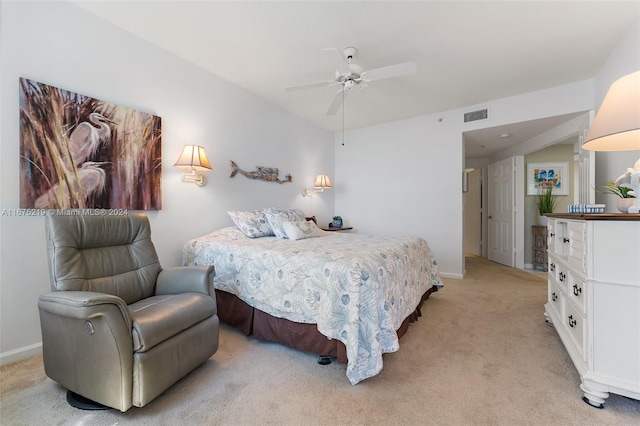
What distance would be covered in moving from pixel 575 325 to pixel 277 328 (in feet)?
6.64

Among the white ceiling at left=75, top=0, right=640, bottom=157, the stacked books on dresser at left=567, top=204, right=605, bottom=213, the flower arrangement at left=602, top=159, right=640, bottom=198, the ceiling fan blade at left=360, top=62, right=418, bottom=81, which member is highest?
the white ceiling at left=75, top=0, right=640, bottom=157

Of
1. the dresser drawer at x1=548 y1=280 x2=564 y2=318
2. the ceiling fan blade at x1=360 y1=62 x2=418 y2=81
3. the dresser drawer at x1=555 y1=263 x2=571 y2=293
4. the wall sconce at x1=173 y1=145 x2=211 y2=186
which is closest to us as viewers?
the dresser drawer at x1=555 y1=263 x2=571 y2=293

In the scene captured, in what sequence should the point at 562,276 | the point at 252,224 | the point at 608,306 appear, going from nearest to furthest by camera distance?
the point at 608,306
the point at 562,276
the point at 252,224

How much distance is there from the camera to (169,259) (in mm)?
2711

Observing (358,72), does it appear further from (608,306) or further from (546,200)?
(546,200)

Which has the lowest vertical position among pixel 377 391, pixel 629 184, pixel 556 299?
pixel 377 391

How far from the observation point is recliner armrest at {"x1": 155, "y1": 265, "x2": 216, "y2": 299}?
187cm

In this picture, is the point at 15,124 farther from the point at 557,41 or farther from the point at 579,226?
the point at 557,41

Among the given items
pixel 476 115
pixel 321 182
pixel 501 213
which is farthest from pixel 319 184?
pixel 501 213

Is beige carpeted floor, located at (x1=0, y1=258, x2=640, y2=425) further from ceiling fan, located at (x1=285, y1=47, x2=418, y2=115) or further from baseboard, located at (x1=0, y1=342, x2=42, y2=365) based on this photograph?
ceiling fan, located at (x1=285, y1=47, x2=418, y2=115)

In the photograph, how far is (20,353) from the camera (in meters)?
1.87

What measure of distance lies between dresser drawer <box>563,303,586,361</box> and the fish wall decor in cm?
337

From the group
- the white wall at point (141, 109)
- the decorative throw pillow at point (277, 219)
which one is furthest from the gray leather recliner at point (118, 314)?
the decorative throw pillow at point (277, 219)

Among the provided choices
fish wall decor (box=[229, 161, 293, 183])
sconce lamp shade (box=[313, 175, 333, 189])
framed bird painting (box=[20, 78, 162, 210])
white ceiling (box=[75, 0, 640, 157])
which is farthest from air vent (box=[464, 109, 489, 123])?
framed bird painting (box=[20, 78, 162, 210])
